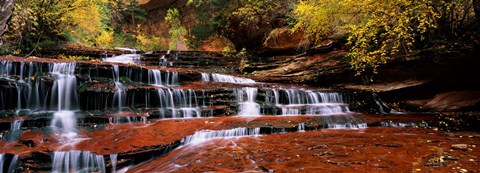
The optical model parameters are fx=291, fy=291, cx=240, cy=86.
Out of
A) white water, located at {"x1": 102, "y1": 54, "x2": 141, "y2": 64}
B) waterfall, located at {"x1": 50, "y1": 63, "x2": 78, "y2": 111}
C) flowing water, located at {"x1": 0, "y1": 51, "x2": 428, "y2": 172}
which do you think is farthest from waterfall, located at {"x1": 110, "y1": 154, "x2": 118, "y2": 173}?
white water, located at {"x1": 102, "y1": 54, "x2": 141, "y2": 64}

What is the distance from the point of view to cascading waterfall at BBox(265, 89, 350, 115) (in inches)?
384

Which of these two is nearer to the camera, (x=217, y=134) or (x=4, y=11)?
(x=217, y=134)

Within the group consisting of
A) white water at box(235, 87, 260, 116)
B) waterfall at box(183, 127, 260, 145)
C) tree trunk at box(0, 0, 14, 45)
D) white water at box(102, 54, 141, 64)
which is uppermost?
tree trunk at box(0, 0, 14, 45)

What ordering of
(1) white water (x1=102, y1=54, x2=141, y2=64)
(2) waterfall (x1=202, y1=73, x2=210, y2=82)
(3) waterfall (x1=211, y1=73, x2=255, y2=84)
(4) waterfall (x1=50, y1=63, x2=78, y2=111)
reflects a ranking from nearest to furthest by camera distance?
(4) waterfall (x1=50, y1=63, x2=78, y2=111) → (2) waterfall (x1=202, y1=73, x2=210, y2=82) → (3) waterfall (x1=211, y1=73, x2=255, y2=84) → (1) white water (x1=102, y1=54, x2=141, y2=64)

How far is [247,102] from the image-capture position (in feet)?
32.2

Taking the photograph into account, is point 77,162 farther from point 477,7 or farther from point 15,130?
point 477,7

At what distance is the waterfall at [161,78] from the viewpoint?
11.5 metres

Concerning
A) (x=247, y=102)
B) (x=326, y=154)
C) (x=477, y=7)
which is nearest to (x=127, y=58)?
(x=247, y=102)

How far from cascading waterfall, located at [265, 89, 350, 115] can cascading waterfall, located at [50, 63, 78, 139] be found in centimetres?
594

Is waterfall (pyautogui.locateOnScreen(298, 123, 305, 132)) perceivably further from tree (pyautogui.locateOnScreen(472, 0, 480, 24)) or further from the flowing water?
tree (pyautogui.locateOnScreen(472, 0, 480, 24))

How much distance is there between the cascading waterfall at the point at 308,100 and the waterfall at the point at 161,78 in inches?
158

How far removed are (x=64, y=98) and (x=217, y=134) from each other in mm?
5040

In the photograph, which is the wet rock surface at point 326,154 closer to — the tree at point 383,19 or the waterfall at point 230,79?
the tree at point 383,19

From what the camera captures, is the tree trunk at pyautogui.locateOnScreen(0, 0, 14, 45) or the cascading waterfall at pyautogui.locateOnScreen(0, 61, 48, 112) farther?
the tree trunk at pyautogui.locateOnScreen(0, 0, 14, 45)
